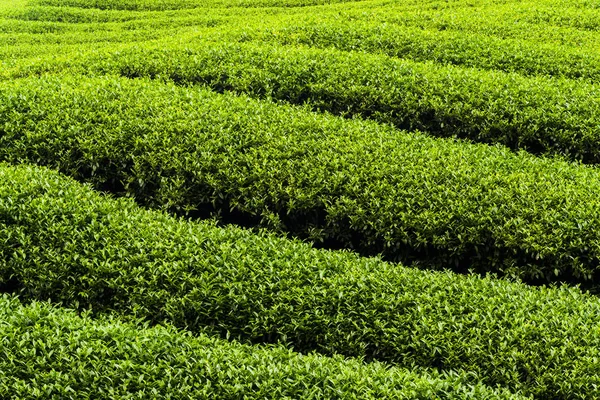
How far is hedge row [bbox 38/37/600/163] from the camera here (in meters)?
12.0

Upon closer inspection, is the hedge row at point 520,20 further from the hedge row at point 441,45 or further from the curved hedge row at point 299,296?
the curved hedge row at point 299,296

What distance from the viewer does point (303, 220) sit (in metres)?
10.1

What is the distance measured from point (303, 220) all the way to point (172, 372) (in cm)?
401

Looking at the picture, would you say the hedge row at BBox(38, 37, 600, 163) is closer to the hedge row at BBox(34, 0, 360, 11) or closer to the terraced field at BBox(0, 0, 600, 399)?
the terraced field at BBox(0, 0, 600, 399)

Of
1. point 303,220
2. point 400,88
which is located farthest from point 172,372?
point 400,88

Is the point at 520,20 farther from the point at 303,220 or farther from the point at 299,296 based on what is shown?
the point at 299,296

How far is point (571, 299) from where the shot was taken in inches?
323

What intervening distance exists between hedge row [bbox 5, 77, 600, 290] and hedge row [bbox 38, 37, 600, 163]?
880mm

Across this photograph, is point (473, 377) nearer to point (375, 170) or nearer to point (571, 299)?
point (571, 299)

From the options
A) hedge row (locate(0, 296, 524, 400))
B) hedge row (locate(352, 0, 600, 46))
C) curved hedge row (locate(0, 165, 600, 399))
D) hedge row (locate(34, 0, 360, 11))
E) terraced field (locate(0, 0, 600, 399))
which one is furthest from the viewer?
hedge row (locate(34, 0, 360, 11))

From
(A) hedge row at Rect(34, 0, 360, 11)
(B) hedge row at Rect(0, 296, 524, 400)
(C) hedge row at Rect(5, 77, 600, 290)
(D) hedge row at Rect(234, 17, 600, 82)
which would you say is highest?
(A) hedge row at Rect(34, 0, 360, 11)

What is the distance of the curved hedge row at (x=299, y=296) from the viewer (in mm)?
7203

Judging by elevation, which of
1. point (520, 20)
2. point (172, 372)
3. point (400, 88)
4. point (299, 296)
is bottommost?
point (172, 372)

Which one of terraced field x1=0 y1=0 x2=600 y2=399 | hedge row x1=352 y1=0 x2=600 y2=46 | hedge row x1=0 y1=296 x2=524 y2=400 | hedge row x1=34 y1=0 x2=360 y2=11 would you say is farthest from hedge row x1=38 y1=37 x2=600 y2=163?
hedge row x1=34 y1=0 x2=360 y2=11
